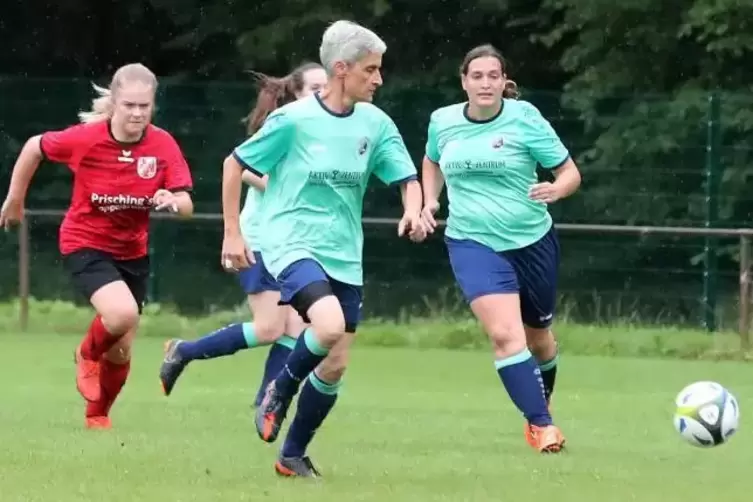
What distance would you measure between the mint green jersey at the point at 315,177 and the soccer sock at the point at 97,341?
188 cm

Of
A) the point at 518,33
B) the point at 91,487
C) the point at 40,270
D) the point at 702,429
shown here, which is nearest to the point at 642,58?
the point at 518,33

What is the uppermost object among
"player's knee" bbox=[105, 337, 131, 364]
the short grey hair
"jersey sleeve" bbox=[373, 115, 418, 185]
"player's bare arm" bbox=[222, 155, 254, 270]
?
the short grey hair

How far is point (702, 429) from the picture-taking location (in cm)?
764

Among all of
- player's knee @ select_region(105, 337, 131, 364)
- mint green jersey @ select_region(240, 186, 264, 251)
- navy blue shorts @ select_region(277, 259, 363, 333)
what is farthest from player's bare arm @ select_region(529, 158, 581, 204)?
player's knee @ select_region(105, 337, 131, 364)

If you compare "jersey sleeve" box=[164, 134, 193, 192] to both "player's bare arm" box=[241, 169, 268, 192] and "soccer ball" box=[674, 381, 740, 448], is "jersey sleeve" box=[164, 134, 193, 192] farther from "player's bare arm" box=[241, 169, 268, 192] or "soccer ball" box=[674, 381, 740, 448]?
"soccer ball" box=[674, 381, 740, 448]

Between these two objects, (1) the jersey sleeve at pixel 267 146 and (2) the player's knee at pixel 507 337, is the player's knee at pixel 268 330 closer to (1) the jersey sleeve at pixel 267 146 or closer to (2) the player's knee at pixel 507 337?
(2) the player's knee at pixel 507 337

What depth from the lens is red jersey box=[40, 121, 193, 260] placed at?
902cm

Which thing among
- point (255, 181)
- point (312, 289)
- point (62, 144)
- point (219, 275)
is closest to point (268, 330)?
point (255, 181)

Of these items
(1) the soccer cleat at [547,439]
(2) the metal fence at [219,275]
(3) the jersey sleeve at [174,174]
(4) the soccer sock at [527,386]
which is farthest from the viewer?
(2) the metal fence at [219,275]

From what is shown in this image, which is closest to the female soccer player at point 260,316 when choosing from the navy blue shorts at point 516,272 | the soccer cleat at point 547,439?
the navy blue shorts at point 516,272

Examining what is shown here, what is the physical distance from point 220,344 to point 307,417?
2781mm

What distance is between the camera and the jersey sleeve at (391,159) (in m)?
7.58

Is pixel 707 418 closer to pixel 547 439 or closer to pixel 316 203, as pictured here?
pixel 547 439

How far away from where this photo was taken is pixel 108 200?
29.6 ft
